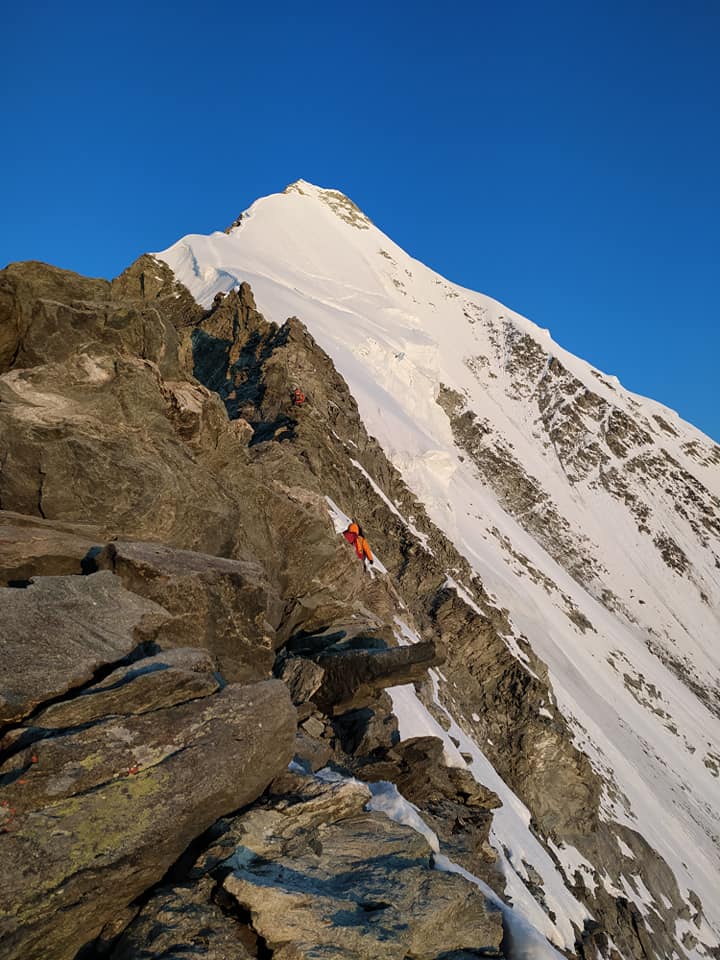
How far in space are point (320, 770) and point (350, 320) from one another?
64.1 m

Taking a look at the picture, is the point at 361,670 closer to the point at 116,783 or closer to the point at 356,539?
the point at 116,783

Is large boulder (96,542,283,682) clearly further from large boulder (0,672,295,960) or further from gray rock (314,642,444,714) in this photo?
gray rock (314,642,444,714)

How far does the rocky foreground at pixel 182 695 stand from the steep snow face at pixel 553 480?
76.3ft

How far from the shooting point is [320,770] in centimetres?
944

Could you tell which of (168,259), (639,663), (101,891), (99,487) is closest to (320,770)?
(101,891)

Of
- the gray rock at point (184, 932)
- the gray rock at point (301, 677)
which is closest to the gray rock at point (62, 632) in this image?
the gray rock at point (184, 932)

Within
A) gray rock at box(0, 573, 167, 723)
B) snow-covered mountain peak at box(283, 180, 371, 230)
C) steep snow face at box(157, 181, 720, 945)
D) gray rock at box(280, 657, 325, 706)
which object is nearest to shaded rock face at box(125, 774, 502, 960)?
gray rock at box(0, 573, 167, 723)

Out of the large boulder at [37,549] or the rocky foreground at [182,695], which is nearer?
the rocky foreground at [182,695]

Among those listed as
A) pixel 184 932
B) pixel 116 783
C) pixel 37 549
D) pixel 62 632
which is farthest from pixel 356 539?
pixel 184 932

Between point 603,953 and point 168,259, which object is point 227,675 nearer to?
point 603,953

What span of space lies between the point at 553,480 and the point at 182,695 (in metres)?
80.9

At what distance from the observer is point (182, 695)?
268 inches

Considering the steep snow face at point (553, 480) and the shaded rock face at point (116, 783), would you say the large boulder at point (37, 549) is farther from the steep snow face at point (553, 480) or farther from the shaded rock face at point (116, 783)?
the steep snow face at point (553, 480)

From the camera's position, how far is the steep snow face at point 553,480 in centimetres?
4459
